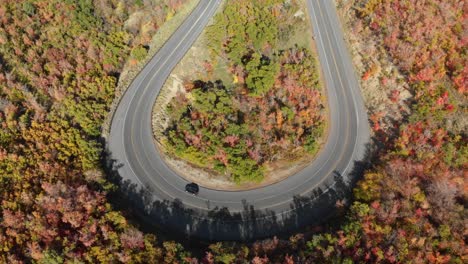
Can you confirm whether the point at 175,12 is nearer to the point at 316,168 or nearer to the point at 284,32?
the point at 284,32

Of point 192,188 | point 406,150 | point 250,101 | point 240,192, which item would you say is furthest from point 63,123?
point 406,150

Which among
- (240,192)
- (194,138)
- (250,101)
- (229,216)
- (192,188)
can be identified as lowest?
(229,216)

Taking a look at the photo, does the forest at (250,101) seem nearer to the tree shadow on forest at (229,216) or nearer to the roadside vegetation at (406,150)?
the tree shadow on forest at (229,216)

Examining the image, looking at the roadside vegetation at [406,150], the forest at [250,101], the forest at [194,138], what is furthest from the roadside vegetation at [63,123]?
the roadside vegetation at [406,150]

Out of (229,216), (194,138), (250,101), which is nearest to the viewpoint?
(229,216)

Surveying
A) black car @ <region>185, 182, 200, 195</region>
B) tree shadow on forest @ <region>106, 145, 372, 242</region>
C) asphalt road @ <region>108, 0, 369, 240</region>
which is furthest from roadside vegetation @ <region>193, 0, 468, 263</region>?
black car @ <region>185, 182, 200, 195</region>

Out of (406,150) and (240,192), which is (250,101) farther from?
(406,150)
